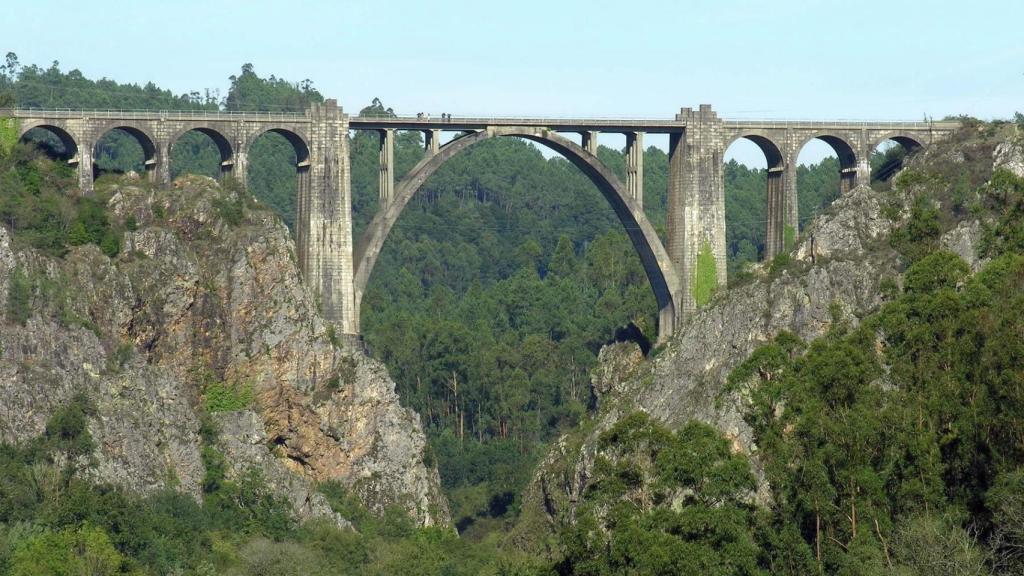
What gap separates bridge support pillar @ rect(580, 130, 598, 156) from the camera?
12625 cm

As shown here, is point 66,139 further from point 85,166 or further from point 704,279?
point 704,279

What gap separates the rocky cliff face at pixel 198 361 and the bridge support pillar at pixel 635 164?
18915 millimetres

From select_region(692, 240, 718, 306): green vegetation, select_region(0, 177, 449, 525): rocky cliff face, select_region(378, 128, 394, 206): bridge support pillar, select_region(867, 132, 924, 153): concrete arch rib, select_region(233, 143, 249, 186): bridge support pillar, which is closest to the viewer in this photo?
select_region(0, 177, 449, 525): rocky cliff face

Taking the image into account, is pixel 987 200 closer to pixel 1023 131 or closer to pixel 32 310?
pixel 1023 131

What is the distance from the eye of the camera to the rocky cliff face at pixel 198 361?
106 m

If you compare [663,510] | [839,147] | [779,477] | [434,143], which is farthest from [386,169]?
[663,510]

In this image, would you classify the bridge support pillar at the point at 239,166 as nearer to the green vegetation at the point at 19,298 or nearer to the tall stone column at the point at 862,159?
the green vegetation at the point at 19,298

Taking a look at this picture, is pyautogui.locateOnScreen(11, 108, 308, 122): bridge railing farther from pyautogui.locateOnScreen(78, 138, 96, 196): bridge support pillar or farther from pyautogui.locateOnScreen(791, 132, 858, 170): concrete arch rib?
pyautogui.locateOnScreen(791, 132, 858, 170): concrete arch rib

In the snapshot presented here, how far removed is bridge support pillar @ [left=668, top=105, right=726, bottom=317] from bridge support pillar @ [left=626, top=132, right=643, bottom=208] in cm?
206

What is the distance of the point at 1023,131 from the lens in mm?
129250

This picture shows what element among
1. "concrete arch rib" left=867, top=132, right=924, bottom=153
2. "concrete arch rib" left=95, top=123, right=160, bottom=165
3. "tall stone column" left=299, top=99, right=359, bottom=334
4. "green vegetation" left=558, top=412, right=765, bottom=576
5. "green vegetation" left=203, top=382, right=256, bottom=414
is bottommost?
"green vegetation" left=558, top=412, right=765, bottom=576

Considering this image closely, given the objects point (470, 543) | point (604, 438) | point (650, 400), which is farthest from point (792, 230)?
point (604, 438)

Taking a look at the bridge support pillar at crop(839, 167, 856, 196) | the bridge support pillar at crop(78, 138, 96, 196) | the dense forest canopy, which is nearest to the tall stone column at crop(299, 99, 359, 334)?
the dense forest canopy

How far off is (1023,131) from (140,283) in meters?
50.4
